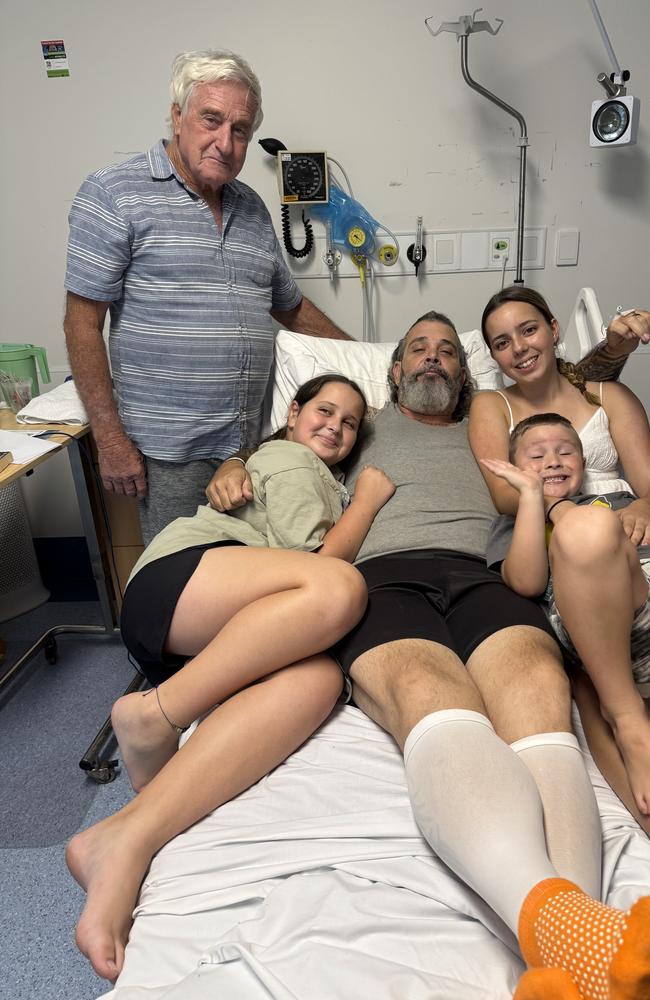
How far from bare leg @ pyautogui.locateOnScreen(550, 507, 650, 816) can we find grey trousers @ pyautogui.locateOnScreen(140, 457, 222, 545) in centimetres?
107

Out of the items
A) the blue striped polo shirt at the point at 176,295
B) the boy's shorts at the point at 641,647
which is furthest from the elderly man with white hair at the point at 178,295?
the boy's shorts at the point at 641,647

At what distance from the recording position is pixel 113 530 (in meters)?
2.32

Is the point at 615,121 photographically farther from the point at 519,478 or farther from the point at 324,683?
the point at 324,683

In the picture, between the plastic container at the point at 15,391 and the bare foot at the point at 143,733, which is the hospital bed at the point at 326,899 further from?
the plastic container at the point at 15,391

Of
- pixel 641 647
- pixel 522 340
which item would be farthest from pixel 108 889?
pixel 522 340

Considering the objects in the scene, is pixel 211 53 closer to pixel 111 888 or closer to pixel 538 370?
pixel 538 370

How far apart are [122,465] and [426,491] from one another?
0.82 metres

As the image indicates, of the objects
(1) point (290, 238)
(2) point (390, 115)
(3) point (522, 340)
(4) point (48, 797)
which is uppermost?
(2) point (390, 115)

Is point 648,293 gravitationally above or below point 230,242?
below

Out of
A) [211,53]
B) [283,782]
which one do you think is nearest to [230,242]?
[211,53]

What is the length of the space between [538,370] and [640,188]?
3.70ft

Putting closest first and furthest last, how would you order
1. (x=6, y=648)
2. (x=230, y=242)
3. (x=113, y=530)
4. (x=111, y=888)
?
(x=111, y=888) < (x=230, y=242) < (x=113, y=530) < (x=6, y=648)

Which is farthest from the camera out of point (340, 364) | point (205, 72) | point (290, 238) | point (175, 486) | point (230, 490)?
point (290, 238)

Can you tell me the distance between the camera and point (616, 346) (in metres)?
1.78
